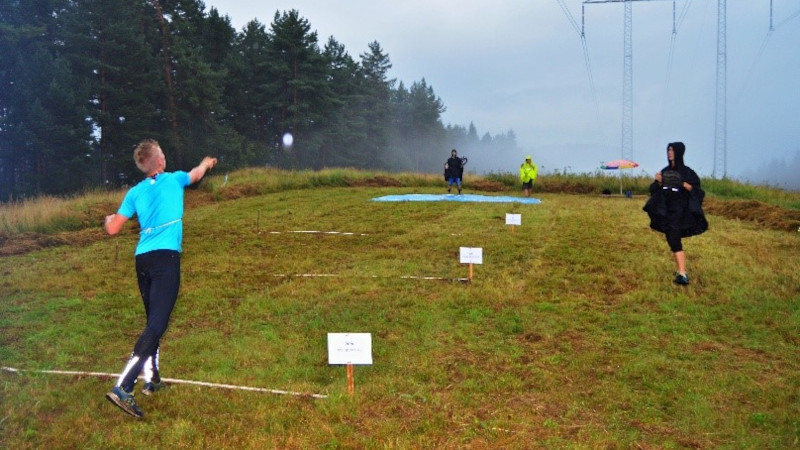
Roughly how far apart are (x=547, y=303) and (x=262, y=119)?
4564 cm

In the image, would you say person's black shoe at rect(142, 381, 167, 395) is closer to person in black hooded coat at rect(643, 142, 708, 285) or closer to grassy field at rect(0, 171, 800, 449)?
grassy field at rect(0, 171, 800, 449)

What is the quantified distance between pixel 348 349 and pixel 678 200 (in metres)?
5.46

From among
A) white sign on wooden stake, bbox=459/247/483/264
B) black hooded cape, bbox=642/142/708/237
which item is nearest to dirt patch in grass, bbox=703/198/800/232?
black hooded cape, bbox=642/142/708/237

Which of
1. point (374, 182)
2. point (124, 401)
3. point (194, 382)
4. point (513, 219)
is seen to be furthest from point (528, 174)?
point (124, 401)

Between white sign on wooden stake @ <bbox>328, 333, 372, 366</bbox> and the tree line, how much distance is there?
1217 inches

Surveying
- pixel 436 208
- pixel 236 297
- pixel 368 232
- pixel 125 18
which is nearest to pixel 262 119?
pixel 125 18

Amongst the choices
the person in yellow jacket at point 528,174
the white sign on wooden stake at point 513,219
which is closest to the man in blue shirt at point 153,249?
the white sign on wooden stake at point 513,219

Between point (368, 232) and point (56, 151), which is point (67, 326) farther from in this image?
point (56, 151)

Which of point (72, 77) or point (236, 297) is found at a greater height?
point (72, 77)

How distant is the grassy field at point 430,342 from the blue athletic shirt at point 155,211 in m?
1.22

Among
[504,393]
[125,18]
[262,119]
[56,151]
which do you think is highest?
[125,18]

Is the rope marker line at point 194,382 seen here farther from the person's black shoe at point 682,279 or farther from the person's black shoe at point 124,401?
the person's black shoe at point 682,279

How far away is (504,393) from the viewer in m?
4.85

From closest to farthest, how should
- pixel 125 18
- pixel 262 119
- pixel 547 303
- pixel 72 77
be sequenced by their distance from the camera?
pixel 547 303
pixel 72 77
pixel 125 18
pixel 262 119
